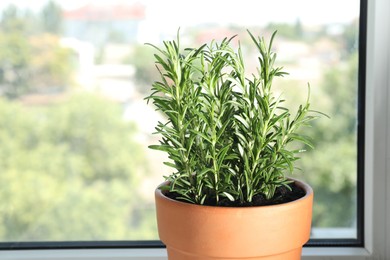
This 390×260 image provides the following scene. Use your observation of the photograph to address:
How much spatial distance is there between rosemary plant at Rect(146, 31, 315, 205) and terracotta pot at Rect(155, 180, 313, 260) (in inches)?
1.5

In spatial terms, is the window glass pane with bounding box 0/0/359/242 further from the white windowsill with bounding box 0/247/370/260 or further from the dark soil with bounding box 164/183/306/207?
the dark soil with bounding box 164/183/306/207

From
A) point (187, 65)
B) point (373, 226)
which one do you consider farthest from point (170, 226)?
point (373, 226)

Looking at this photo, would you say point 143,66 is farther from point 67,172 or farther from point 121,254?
point 121,254

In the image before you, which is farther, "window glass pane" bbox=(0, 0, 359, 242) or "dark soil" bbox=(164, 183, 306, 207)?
"window glass pane" bbox=(0, 0, 359, 242)

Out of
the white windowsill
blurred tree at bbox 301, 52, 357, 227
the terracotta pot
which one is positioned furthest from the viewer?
blurred tree at bbox 301, 52, 357, 227

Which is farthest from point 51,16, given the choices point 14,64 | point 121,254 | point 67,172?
point 121,254

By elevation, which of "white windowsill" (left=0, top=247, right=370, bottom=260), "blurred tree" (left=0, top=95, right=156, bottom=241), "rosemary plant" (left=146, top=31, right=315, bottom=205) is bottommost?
"white windowsill" (left=0, top=247, right=370, bottom=260)

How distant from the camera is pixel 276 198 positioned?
759 mm

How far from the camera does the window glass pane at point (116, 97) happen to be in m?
1.08

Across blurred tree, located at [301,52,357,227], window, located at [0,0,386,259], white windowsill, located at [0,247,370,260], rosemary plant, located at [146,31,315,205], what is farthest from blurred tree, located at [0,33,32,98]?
blurred tree, located at [301,52,357,227]

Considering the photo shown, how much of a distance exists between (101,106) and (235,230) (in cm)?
61

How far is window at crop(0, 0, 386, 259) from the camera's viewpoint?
1092 millimetres

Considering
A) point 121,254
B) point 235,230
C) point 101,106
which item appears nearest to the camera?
point 235,230

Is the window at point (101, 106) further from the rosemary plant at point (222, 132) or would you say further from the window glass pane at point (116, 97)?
the rosemary plant at point (222, 132)
